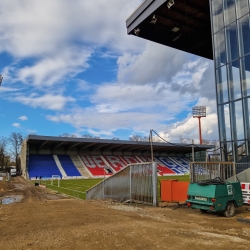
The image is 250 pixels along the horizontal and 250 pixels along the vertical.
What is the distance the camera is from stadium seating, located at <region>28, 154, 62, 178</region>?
4765 cm

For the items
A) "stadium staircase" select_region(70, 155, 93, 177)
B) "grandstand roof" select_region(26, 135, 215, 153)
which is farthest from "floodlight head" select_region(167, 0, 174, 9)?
"stadium staircase" select_region(70, 155, 93, 177)

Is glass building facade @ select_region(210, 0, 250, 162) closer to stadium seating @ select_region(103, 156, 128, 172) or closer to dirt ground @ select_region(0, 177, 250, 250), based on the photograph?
dirt ground @ select_region(0, 177, 250, 250)

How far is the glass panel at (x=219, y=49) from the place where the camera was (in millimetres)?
17219

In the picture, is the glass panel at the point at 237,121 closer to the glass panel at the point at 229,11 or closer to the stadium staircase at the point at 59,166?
the glass panel at the point at 229,11

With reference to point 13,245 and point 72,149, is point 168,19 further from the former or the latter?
point 72,149

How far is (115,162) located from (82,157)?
30.2ft

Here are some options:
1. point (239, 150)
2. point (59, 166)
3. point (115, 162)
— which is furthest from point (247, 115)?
point (115, 162)

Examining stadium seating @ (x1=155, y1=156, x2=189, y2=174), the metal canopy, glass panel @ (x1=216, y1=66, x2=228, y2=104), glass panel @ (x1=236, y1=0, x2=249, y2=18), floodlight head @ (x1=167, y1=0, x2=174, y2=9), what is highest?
the metal canopy

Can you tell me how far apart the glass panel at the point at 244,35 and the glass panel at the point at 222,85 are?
1.86 m

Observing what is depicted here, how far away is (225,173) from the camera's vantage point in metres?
14.2

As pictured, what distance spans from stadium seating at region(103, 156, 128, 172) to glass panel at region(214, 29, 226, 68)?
44.9m

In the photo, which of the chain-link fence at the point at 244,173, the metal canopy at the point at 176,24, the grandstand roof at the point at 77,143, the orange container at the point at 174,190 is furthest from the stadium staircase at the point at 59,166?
the chain-link fence at the point at 244,173

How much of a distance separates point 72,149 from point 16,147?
26613 mm

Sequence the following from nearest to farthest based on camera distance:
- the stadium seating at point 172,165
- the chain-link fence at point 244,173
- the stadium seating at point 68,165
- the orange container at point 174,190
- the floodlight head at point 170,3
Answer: the orange container at point 174,190 < the chain-link fence at point 244,173 < the floodlight head at point 170,3 < the stadium seating at point 68,165 < the stadium seating at point 172,165
